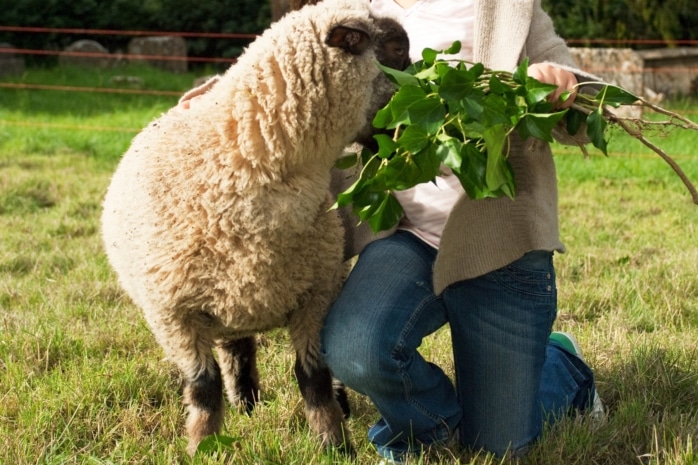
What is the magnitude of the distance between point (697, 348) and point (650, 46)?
10344mm

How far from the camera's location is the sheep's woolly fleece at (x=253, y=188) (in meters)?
2.59

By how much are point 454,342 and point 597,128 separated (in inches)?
37.7

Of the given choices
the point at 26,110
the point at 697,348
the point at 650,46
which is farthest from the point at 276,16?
the point at 650,46

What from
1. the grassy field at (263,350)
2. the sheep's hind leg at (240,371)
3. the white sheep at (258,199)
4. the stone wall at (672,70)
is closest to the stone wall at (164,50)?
the stone wall at (672,70)

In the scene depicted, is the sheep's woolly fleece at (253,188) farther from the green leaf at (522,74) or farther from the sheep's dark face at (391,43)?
the green leaf at (522,74)

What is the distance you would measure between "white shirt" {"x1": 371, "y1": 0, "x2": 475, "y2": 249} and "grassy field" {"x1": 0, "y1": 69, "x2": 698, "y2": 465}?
73 centimetres

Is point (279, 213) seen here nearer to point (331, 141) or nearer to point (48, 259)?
point (331, 141)

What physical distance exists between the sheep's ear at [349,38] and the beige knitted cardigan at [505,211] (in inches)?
15.1

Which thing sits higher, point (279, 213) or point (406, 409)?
point (279, 213)

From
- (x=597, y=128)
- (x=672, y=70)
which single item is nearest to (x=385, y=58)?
(x=597, y=128)

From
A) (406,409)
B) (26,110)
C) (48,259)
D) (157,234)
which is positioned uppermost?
(157,234)

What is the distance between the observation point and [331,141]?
267cm

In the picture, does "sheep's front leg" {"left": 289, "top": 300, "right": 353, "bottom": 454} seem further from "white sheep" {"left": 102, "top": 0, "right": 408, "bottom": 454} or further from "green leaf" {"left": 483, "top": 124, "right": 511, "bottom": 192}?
"green leaf" {"left": 483, "top": 124, "right": 511, "bottom": 192}

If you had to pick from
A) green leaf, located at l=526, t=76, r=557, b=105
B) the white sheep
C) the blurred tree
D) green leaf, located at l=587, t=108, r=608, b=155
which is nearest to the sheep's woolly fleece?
the white sheep
